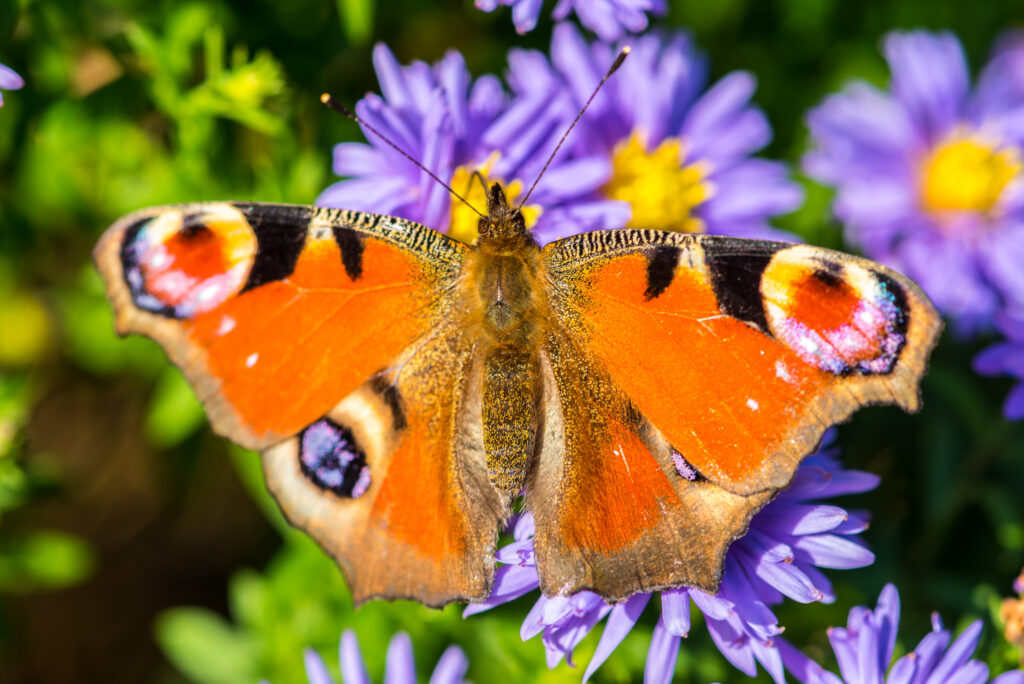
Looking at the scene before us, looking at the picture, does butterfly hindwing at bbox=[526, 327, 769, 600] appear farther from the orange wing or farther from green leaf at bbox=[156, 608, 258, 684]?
green leaf at bbox=[156, 608, 258, 684]

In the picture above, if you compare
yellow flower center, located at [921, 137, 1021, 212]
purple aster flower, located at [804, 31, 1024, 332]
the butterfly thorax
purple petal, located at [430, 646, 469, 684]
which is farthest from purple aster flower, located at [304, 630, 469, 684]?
yellow flower center, located at [921, 137, 1021, 212]

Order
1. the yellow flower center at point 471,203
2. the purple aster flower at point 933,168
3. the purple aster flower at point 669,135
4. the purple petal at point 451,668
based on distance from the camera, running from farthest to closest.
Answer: the purple aster flower at point 933,168, the purple aster flower at point 669,135, the yellow flower center at point 471,203, the purple petal at point 451,668

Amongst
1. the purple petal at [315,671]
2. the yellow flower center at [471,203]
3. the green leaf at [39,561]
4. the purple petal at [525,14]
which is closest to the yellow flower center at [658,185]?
the yellow flower center at [471,203]

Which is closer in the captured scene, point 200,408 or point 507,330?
point 507,330

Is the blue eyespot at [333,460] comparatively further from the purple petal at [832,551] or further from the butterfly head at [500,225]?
the purple petal at [832,551]

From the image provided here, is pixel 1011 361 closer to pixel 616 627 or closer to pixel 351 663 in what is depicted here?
pixel 616 627

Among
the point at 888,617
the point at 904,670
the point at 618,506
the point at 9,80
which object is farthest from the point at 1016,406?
the point at 9,80
